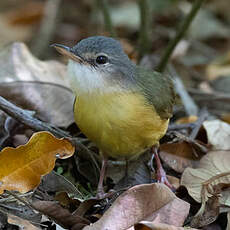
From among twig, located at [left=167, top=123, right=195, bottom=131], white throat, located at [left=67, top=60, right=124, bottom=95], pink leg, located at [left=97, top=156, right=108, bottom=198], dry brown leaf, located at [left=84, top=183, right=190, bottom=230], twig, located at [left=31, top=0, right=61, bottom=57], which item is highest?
white throat, located at [left=67, top=60, right=124, bottom=95]

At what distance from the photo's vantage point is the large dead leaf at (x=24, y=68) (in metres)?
5.34

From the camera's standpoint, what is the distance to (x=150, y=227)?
3.37 m

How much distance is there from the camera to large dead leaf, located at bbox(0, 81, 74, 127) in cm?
498

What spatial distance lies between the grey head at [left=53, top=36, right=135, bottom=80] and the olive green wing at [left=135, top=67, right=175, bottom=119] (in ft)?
0.63

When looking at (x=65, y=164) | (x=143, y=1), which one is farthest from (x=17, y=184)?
(x=143, y=1)

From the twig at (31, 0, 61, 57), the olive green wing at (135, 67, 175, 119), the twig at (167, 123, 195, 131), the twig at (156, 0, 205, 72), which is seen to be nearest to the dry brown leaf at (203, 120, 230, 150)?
the twig at (167, 123, 195, 131)

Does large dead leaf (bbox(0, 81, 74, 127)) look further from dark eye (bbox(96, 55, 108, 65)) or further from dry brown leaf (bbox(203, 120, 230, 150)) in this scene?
dry brown leaf (bbox(203, 120, 230, 150))

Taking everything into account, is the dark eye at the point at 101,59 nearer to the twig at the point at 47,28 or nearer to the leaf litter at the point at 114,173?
the leaf litter at the point at 114,173

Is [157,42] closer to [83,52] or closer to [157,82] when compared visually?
[157,82]

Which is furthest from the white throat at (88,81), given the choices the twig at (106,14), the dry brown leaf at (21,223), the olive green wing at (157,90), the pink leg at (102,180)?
the twig at (106,14)

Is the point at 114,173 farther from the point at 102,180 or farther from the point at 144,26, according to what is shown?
the point at 144,26

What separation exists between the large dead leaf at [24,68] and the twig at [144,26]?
139 cm

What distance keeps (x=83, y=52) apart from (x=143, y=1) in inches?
94.4

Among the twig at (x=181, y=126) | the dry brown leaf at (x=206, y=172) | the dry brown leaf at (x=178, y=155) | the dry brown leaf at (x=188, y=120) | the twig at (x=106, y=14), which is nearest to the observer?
the dry brown leaf at (x=206, y=172)
